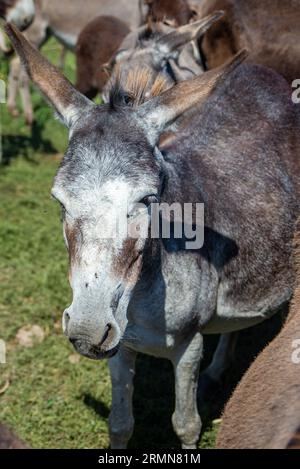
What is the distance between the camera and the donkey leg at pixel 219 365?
5836 millimetres

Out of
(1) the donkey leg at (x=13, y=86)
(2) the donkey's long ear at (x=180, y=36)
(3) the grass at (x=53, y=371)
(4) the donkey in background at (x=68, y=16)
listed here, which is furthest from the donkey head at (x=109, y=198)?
(4) the donkey in background at (x=68, y=16)

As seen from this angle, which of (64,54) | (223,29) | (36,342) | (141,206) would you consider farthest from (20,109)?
(141,206)

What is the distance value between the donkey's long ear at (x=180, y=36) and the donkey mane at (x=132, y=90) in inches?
98.2

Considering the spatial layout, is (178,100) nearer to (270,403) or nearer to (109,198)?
(109,198)

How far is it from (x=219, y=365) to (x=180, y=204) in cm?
201

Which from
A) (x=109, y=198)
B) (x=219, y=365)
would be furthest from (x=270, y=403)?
(x=219, y=365)

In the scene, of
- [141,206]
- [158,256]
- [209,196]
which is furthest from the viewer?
[209,196]

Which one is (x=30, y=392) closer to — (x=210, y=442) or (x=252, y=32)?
(x=210, y=442)

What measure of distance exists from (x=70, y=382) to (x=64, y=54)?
8.72 meters

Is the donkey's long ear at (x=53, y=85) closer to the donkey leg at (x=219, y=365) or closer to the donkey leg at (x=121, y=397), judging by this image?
the donkey leg at (x=121, y=397)

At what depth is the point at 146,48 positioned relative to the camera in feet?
22.5

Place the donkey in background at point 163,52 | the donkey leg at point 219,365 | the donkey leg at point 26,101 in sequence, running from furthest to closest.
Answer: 1. the donkey leg at point 26,101
2. the donkey in background at point 163,52
3. the donkey leg at point 219,365

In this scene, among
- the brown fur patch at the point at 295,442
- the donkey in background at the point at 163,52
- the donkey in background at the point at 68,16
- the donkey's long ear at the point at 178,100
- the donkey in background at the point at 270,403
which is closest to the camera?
the brown fur patch at the point at 295,442

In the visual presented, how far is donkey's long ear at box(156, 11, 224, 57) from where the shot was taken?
657cm
